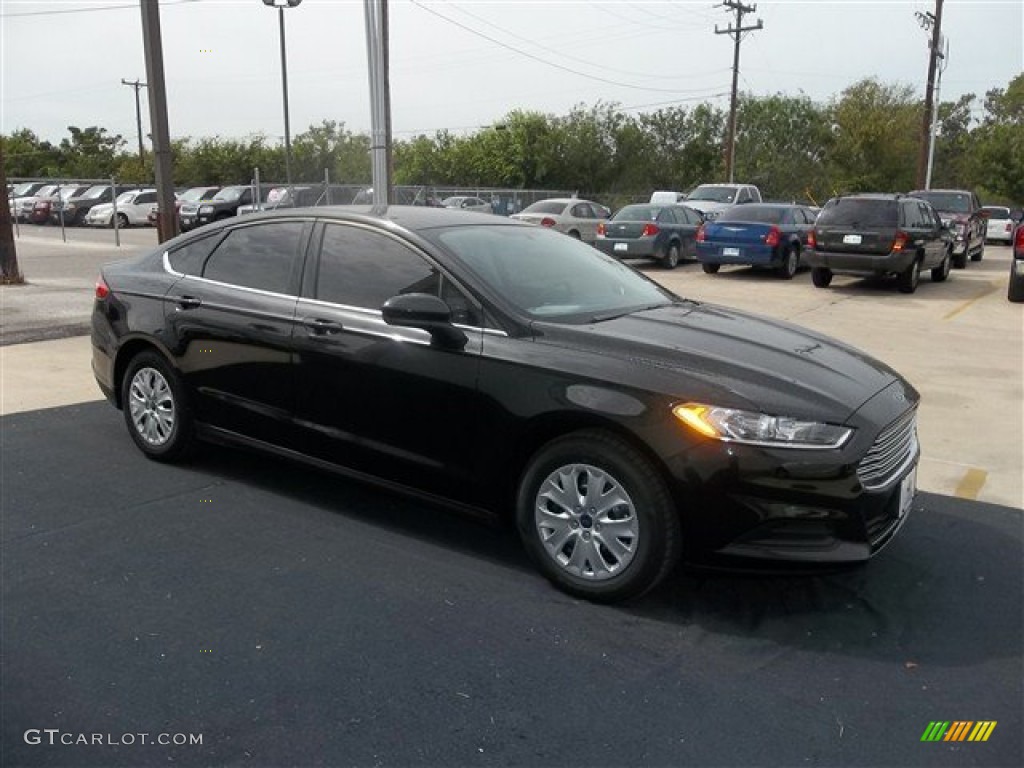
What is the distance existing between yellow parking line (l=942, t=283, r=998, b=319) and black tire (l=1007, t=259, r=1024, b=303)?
55 centimetres

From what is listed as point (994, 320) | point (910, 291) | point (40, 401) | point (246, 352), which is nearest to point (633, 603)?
point (246, 352)

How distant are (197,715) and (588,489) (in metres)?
1.64

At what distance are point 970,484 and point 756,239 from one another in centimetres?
1250

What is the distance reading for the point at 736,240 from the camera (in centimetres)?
1744

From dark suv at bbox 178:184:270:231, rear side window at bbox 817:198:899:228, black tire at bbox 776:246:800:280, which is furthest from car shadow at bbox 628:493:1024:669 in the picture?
dark suv at bbox 178:184:270:231

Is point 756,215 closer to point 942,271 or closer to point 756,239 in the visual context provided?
point 756,239

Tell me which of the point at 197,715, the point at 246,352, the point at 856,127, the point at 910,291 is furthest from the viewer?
the point at 856,127

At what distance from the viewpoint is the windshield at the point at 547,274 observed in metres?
4.14

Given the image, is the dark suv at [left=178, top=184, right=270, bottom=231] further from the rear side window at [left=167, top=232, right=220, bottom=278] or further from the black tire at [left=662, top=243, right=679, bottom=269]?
the rear side window at [left=167, top=232, right=220, bottom=278]

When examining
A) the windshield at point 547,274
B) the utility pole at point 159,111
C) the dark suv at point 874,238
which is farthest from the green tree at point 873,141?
the windshield at point 547,274

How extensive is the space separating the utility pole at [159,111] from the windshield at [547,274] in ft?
29.9

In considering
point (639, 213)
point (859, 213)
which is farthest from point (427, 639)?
point (639, 213)

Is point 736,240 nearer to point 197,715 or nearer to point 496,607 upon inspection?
point 496,607

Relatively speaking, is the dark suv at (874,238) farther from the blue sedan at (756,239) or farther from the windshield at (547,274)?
the windshield at (547,274)
